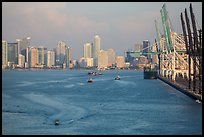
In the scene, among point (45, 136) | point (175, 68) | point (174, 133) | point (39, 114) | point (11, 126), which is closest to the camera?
point (45, 136)

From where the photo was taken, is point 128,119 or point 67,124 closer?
point 67,124

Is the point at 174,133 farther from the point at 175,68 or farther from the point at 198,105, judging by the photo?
the point at 175,68

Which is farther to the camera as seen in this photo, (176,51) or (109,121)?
(176,51)

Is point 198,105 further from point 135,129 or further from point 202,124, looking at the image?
point 135,129

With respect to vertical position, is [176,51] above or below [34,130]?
above

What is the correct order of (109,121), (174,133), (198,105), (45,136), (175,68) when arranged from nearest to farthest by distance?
(45,136) → (174,133) → (109,121) → (198,105) → (175,68)

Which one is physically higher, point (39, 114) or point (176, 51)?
point (176, 51)

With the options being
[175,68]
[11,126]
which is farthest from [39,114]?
[175,68]

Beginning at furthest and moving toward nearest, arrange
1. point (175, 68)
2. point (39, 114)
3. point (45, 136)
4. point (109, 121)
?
1. point (175, 68)
2. point (39, 114)
3. point (109, 121)
4. point (45, 136)

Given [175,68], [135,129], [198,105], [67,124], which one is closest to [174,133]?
[135,129]
